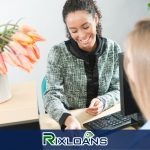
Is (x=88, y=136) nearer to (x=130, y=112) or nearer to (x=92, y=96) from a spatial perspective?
(x=130, y=112)

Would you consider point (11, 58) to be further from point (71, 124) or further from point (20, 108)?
point (71, 124)

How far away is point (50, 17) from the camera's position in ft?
7.34

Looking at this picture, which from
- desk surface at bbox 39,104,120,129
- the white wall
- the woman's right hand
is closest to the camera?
the woman's right hand

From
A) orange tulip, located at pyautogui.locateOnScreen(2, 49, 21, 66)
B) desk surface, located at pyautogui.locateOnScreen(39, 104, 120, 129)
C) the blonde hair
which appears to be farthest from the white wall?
the blonde hair

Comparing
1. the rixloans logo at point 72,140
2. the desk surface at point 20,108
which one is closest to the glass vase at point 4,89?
the desk surface at point 20,108

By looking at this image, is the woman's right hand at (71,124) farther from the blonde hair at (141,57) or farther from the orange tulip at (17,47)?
the blonde hair at (141,57)

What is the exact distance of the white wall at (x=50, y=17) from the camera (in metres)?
2.19

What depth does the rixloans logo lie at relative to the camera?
0.98 metres

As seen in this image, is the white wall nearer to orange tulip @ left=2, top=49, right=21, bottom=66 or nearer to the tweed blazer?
the tweed blazer

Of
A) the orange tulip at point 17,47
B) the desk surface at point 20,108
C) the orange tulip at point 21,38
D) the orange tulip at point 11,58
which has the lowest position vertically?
the desk surface at point 20,108

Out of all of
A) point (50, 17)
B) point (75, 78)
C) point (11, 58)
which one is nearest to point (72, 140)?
point (11, 58)

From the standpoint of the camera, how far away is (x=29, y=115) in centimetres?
105

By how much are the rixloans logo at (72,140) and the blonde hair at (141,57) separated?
38 cm

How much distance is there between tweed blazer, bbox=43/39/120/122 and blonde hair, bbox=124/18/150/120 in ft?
2.20
